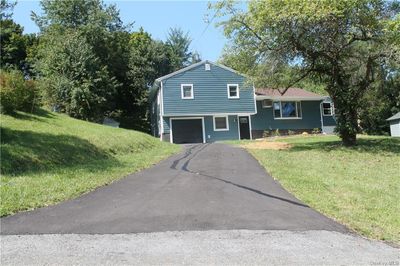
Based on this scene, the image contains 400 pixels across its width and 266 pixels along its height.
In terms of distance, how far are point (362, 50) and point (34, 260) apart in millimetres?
18388

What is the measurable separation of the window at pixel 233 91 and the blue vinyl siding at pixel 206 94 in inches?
9.0

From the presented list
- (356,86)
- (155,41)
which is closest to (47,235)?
(356,86)

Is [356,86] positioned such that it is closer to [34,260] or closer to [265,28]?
[265,28]

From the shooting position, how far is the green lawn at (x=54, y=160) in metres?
8.80

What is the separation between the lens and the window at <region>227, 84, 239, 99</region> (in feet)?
109

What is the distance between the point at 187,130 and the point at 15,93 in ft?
54.8

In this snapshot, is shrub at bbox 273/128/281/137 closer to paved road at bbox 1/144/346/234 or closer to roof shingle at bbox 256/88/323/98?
roof shingle at bbox 256/88/323/98

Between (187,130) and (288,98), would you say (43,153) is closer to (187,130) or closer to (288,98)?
(187,130)

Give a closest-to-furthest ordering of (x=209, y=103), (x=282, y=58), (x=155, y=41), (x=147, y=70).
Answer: (x=282, y=58) → (x=209, y=103) → (x=147, y=70) → (x=155, y=41)

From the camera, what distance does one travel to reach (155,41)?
4606 cm

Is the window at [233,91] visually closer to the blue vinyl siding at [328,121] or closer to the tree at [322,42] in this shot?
the blue vinyl siding at [328,121]

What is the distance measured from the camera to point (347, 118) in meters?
20.6

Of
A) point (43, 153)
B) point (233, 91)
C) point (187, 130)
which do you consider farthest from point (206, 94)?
point (43, 153)

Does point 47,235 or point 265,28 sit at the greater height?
point 265,28
